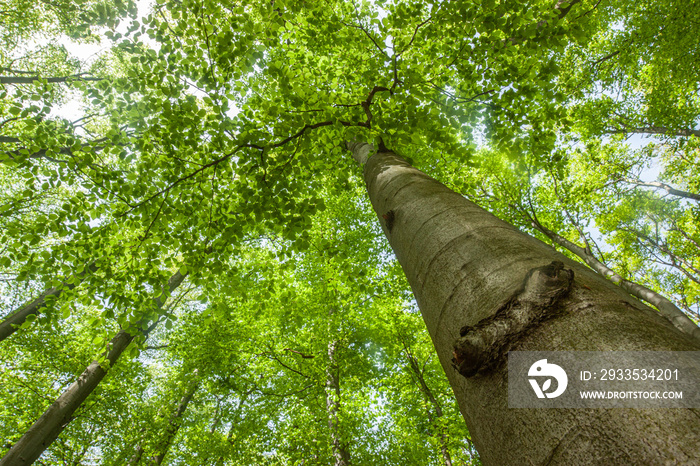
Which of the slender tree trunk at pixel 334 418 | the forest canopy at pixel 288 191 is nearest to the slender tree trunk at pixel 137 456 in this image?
the forest canopy at pixel 288 191

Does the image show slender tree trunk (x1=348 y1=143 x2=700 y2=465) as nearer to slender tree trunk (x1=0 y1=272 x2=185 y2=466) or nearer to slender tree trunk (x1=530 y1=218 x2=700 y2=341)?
slender tree trunk (x1=530 y1=218 x2=700 y2=341)

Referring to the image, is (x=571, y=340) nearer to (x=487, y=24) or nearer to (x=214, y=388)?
(x=487, y=24)

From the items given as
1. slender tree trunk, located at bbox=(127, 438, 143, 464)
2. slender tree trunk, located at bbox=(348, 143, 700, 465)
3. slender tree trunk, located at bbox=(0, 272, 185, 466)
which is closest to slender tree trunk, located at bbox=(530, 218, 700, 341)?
slender tree trunk, located at bbox=(348, 143, 700, 465)

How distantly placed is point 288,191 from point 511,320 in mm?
2586

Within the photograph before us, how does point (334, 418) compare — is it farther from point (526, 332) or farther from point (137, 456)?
point (526, 332)

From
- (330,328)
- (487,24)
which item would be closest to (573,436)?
(487,24)

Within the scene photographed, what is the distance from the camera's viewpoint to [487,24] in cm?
266

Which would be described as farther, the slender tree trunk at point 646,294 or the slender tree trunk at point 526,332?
the slender tree trunk at point 646,294

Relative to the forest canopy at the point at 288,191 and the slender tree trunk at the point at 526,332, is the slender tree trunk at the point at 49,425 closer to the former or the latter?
the forest canopy at the point at 288,191

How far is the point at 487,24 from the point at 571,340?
2.99 m

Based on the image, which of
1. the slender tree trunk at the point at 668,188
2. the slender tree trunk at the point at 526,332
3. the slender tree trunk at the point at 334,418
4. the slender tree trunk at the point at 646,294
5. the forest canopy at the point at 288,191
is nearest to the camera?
the slender tree trunk at the point at 526,332

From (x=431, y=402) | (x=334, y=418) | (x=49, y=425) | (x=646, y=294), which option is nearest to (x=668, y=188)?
(x=646, y=294)

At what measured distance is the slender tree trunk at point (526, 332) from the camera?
1.71 ft

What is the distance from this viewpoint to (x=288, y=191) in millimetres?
3064
